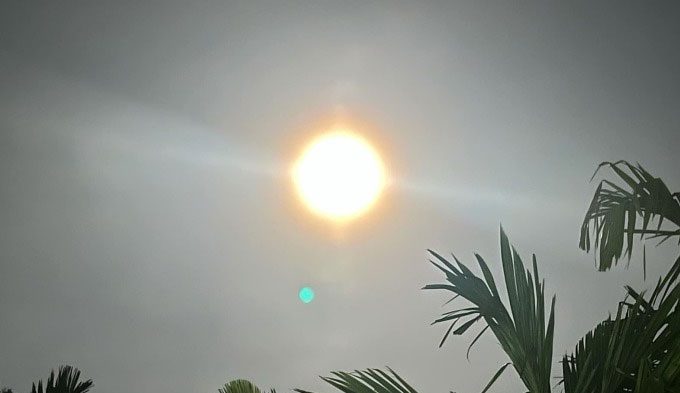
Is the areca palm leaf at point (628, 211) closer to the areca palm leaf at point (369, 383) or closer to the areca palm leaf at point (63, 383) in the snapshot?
the areca palm leaf at point (369, 383)

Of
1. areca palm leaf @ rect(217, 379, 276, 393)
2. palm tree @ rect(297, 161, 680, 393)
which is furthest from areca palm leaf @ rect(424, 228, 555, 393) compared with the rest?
areca palm leaf @ rect(217, 379, 276, 393)

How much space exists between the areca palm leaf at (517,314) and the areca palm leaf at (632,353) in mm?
138

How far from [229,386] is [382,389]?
1565 mm

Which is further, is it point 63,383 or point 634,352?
point 63,383

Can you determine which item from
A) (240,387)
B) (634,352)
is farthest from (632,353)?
(240,387)

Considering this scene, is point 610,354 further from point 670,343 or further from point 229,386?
point 229,386

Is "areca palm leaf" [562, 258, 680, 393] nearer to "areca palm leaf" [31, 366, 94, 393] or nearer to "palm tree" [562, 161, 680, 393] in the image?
"palm tree" [562, 161, 680, 393]

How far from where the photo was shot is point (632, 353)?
77.8 inches

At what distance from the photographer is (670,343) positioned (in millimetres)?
2021

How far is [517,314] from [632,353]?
44 cm

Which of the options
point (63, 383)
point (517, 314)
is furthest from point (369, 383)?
point (63, 383)

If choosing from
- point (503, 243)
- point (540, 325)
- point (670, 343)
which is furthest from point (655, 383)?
point (503, 243)

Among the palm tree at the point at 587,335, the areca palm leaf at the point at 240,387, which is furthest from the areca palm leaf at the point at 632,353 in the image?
the areca palm leaf at the point at 240,387

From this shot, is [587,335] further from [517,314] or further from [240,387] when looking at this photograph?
[240,387]
